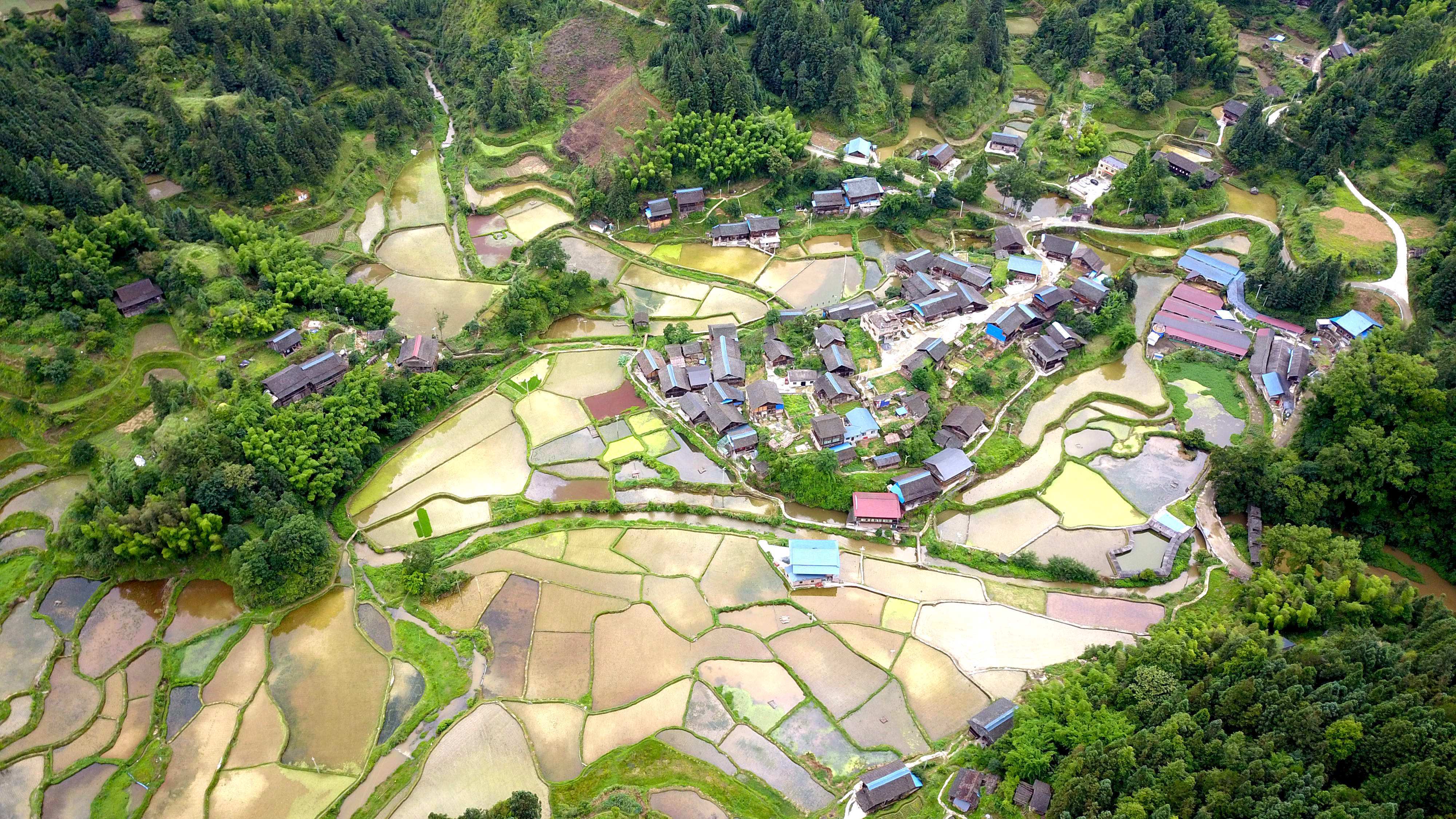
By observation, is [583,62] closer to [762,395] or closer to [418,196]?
[418,196]

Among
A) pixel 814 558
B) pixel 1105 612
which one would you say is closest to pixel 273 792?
pixel 814 558

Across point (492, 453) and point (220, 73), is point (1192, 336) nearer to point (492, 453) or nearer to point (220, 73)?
point (492, 453)

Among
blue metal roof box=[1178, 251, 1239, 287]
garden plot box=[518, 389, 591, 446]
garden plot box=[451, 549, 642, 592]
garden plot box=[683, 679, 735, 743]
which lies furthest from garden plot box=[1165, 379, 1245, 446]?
garden plot box=[518, 389, 591, 446]

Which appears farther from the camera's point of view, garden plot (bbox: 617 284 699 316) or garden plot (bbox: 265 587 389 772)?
garden plot (bbox: 617 284 699 316)

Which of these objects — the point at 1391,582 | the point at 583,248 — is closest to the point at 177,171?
the point at 583,248

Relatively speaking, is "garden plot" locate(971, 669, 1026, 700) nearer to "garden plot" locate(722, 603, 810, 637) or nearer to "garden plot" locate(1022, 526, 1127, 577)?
"garden plot" locate(1022, 526, 1127, 577)

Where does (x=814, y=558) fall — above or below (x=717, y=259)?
below

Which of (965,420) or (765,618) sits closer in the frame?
(765,618)
